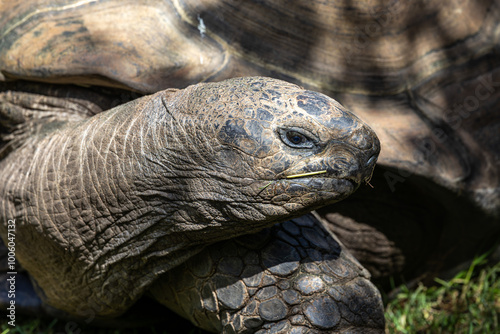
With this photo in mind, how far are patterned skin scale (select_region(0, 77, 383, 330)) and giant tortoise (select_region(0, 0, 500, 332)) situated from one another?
0.29 m

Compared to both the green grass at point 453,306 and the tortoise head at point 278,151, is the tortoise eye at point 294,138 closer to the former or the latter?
the tortoise head at point 278,151

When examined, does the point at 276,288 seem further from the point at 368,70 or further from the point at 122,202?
the point at 368,70

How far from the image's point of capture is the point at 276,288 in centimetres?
216

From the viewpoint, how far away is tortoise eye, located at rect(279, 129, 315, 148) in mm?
1858

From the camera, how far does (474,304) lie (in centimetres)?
306

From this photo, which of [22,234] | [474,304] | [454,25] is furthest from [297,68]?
[474,304]

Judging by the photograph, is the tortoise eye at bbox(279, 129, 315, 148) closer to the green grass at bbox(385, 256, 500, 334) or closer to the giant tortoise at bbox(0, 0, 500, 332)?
the giant tortoise at bbox(0, 0, 500, 332)

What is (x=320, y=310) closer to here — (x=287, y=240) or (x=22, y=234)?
(x=287, y=240)

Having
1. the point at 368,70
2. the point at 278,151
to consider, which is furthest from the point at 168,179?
the point at 368,70

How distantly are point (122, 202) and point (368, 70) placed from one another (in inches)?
55.9

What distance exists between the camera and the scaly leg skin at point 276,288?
83.9 inches

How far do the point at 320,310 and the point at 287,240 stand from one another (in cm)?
30

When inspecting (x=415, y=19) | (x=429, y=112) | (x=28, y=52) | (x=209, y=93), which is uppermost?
(x=415, y=19)

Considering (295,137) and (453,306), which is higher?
(295,137)
